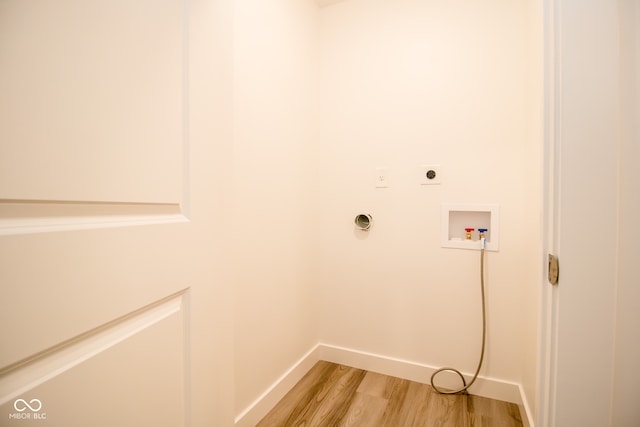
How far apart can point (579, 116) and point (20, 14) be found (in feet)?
3.23

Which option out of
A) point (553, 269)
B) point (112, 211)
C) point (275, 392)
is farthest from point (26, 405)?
point (275, 392)

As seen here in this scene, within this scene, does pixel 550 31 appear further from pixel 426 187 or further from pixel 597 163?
pixel 426 187

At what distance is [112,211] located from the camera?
0.51m

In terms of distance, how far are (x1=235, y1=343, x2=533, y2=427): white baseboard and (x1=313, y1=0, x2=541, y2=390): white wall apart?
0.05 meters

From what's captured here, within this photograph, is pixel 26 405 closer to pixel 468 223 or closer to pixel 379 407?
pixel 379 407

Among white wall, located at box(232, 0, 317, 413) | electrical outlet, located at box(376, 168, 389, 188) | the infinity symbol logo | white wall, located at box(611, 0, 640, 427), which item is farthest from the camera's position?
electrical outlet, located at box(376, 168, 389, 188)

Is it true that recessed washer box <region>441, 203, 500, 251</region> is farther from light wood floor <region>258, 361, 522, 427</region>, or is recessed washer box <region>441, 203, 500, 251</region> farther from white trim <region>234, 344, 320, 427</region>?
white trim <region>234, 344, 320, 427</region>

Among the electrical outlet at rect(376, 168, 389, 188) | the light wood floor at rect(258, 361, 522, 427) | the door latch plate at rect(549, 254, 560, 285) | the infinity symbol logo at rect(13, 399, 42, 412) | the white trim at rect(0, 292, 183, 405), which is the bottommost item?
the light wood floor at rect(258, 361, 522, 427)

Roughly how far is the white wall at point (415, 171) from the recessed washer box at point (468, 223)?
42 millimetres

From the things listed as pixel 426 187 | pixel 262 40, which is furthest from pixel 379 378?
pixel 262 40

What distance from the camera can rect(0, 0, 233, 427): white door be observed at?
0.39 m

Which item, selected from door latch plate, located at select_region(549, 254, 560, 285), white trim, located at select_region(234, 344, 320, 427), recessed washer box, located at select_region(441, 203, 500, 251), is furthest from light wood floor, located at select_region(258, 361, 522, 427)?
door latch plate, located at select_region(549, 254, 560, 285)

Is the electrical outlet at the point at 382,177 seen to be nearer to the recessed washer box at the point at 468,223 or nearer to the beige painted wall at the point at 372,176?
the beige painted wall at the point at 372,176

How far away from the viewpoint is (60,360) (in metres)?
0.43
